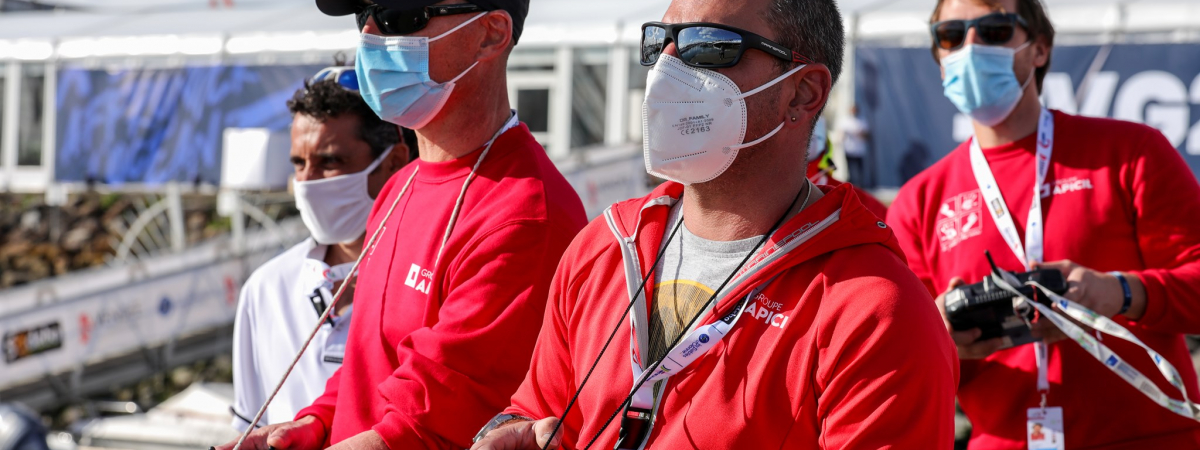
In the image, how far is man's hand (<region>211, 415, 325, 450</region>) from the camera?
9.75 feet

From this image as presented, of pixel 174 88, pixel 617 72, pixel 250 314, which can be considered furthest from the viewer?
pixel 174 88

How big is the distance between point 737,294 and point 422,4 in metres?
1.43

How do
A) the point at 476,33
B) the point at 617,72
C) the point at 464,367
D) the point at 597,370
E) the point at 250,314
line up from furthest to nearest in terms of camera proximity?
the point at 617,72 < the point at 250,314 < the point at 476,33 < the point at 464,367 < the point at 597,370

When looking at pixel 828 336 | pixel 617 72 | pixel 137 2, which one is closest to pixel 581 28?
pixel 617 72

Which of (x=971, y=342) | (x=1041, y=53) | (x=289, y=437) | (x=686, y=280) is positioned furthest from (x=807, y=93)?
(x=1041, y=53)

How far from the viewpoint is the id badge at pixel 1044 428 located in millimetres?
3150

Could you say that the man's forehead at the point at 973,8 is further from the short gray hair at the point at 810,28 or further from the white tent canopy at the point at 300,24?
the white tent canopy at the point at 300,24

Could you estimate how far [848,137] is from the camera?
14.0 metres

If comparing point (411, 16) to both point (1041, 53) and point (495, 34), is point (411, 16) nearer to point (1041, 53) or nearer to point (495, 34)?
point (495, 34)

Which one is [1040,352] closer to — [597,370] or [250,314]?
[597,370]

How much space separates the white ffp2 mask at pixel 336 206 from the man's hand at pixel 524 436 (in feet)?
6.28

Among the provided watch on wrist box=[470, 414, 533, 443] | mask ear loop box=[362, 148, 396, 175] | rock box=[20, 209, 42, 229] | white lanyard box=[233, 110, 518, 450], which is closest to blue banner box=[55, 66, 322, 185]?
rock box=[20, 209, 42, 229]

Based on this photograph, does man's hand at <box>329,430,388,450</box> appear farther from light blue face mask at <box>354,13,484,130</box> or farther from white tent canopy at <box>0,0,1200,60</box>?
white tent canopy at <box>0,0,1200,60</box>

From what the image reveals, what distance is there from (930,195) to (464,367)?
176 centimetres
